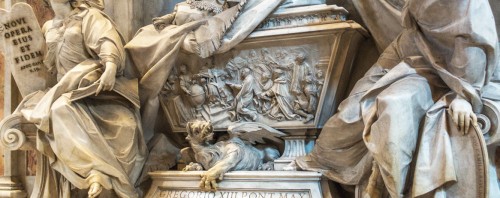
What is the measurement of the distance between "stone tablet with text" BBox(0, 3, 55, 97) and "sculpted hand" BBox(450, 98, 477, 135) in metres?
3.08

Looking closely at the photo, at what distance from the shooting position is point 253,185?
3.70 m

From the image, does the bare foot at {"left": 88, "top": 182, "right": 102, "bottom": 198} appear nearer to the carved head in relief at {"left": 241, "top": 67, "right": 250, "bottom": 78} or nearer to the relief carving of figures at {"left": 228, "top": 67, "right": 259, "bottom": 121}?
the relief carving of figures at {"left": 228, "top": 67, "right": 259, "bottom": 121}

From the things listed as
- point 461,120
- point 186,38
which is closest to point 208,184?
point 186,38

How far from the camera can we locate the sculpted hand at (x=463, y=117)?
9.20ft

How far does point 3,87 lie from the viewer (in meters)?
5.21

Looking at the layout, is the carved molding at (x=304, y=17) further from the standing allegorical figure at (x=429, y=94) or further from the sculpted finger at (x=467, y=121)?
the sculpted finger at (x=467, y=121)

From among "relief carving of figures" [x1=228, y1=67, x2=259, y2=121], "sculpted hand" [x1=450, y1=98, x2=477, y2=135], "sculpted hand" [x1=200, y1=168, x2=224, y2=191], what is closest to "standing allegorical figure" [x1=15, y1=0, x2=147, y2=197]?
"sculpted hand" [x1=200, y1=168, x2=224, y2=191]

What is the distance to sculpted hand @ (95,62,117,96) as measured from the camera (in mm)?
3979

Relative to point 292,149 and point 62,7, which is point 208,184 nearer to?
point 292,149

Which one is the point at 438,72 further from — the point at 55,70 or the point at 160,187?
the point at 55,70

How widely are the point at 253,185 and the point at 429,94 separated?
1253 millimetres

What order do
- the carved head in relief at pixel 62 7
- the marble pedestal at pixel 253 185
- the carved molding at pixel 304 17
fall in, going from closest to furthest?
the marble pedestal at pixel 253 185 → the carved molding at pixel 304 17 → the carved head in relief at pixel 62 7

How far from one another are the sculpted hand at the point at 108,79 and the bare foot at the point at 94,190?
64cm

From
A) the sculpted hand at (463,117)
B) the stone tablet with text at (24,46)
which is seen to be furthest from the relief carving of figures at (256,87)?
the sculpted hand at (463,117)
